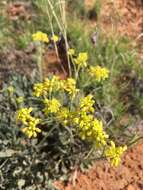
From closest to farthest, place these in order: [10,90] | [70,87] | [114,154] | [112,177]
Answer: [114,154], [70,87], [10,90], [112,177]

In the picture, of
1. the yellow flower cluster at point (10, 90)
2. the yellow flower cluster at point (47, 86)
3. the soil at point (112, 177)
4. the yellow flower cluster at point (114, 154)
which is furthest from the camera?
the soil at point (112, 177)

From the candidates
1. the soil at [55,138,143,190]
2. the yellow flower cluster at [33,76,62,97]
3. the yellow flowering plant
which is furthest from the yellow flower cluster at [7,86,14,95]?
the soil at [55,138,143,190]

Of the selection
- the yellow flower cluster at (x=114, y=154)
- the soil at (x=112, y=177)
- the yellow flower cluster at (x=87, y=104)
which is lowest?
the soil at (x=112, y=177)

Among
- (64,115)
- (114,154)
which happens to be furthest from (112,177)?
(64,115)

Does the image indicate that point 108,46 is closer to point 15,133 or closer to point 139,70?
point 139,70

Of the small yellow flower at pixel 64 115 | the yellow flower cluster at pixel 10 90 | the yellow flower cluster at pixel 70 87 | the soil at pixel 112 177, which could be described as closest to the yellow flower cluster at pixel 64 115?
the small yellow flower at pixel 64 115

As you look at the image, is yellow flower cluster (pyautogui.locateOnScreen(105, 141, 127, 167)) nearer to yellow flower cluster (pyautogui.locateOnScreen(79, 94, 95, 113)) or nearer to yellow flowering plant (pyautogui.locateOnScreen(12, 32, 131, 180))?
yellow flowering plant (pyautogui.locateOnScreen(12, 32, 131, 180))

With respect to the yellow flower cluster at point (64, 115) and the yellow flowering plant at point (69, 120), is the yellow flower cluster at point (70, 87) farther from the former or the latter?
the yellow flower cluster at point (64, 115)

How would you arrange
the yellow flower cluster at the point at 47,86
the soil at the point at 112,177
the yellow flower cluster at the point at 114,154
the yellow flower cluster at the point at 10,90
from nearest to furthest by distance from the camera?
1. the yellow flower cluster at the point at 114,154
2. the yellow flower cluster at the point at 47,86
3. the yellow flower cluster at the point at 10,90
4. the soil at the point at 112,177

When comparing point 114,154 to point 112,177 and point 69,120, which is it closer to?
point 69,120

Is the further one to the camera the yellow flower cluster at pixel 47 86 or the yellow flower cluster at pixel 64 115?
the yellow flower cluster at pixel 47 86

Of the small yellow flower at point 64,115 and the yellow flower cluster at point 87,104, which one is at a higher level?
the yellow flower cluster at point 87,104

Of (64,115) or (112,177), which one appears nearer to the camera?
(64,115)
